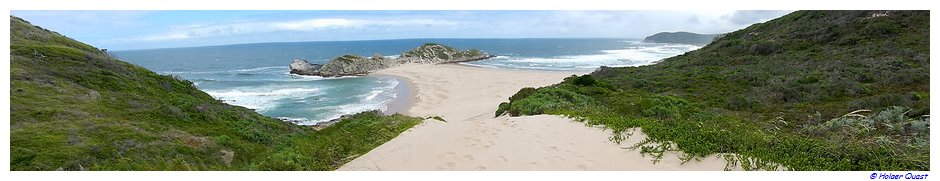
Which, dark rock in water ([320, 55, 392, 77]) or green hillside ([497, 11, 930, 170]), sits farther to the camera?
dark rock in water ([320, 55, 392, 77])

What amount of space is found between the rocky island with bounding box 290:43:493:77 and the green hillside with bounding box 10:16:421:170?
50561mm

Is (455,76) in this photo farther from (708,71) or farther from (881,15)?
(881,15)

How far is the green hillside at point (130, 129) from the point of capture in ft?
27.3

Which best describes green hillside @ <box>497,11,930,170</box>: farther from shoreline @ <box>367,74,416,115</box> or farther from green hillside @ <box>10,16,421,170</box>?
shoreline @ <box>367,74,416,115</box>

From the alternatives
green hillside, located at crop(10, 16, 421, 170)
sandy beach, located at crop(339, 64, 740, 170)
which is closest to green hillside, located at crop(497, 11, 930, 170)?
sandy beach, located at crop(339, 64, 740, 170)

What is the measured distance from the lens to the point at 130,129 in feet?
35.4

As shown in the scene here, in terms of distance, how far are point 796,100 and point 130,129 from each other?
19.8m

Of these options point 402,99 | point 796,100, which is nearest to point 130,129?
point 796,100

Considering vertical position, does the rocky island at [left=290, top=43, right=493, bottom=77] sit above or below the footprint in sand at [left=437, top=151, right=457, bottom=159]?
above

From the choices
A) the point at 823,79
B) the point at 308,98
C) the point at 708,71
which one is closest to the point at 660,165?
the point at 823,79

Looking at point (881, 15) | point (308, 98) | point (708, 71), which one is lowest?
point (308, 98)

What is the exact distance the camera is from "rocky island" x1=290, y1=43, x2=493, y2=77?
70.4 m

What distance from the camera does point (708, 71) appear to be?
2945cm

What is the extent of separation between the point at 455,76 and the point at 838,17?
37.0m
